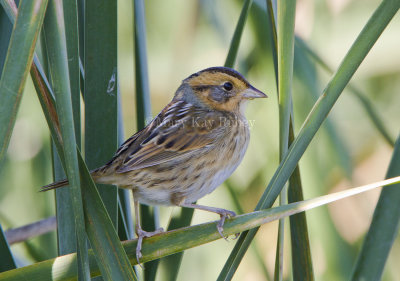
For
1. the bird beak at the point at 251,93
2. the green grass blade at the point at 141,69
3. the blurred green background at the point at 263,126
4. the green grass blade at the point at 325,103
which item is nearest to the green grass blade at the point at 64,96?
the green grass blade at the point at 325,103

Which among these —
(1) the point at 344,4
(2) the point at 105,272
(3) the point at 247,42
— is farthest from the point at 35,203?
(1) the point at 344,4

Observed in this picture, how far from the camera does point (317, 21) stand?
7.61 feet

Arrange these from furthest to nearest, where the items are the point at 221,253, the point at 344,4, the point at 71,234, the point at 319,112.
Result: the point at 344,4 < the point at 221,253 < the point at 71,234 < the point at 319,112

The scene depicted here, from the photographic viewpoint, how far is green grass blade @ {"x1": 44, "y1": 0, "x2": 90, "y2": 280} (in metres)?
0.90

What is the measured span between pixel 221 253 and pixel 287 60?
1224 millimetres

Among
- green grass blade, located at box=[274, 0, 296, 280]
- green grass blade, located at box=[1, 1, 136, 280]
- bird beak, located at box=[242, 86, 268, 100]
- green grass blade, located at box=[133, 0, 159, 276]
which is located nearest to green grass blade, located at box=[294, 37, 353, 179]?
bird beak, located at box=[242, 86, 268, 100]

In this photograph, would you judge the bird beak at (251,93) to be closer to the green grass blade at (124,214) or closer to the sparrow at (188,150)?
the sparrow at (188,150)

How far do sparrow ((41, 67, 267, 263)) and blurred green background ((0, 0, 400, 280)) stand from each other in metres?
0.19

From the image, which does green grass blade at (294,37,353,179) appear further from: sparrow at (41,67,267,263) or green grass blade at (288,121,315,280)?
green grass blade at (288,121,315,280)

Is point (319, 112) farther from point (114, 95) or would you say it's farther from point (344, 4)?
point (344, 4)

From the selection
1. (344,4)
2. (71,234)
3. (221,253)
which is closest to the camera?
(71,234)

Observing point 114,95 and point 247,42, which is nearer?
point 114,95

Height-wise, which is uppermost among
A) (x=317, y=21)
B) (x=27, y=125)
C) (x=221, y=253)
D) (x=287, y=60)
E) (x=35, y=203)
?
(x=317, y=21)

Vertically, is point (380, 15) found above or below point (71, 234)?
above
